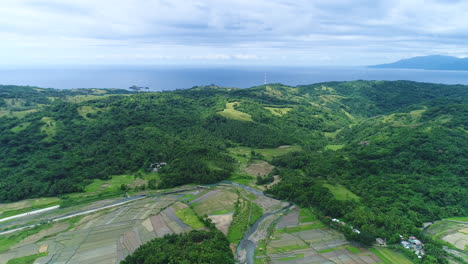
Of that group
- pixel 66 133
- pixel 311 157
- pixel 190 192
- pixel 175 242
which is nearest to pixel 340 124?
pixel 311 157

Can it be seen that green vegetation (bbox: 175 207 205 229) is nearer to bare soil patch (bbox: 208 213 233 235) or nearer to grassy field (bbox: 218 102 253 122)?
bare soil patch (bbox: 208 213 233 235)

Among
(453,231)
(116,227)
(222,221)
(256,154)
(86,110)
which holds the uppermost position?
(86,110)

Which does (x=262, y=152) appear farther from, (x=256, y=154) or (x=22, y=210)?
(x=22, y=210)

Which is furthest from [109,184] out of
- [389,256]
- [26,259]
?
[389,256]

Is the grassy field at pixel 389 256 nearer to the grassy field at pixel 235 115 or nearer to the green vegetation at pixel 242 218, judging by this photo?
the green vegetation at pixel 242 218

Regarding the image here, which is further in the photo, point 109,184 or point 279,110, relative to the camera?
point 279,110

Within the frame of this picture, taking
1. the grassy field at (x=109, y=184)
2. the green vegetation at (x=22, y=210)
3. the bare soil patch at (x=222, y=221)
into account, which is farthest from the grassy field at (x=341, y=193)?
the green vegetation at (x=22, y=210)
